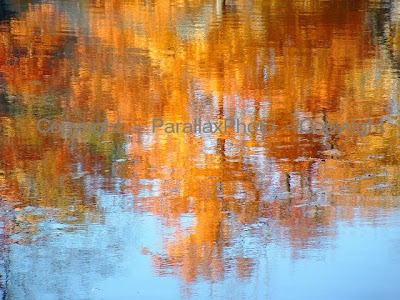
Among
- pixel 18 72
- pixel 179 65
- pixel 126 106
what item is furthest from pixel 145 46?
pixel 126 106

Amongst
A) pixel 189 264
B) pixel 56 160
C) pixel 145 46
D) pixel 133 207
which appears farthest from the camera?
pixel 145 46

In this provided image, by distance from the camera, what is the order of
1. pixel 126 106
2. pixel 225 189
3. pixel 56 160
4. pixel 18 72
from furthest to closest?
pixel 18 72, pixel 126 106, pixel 56 160, pixel 225 189

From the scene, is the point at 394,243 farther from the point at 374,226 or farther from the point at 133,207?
the point at 133,207

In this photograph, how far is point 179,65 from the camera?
14406 mm

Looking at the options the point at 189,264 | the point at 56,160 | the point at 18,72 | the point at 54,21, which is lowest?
the point at 189,264

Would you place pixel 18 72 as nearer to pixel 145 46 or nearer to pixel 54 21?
pixel 145 46

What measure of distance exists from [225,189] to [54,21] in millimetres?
13181

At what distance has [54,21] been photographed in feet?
66.7

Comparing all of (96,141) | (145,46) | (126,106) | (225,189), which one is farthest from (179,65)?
(225,189)

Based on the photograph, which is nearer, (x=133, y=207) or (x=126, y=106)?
(x=133, y=207)

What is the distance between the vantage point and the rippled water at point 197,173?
6.20 metres

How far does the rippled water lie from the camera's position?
244 inches

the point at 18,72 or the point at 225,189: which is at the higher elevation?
the point at 18,72

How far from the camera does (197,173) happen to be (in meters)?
8.74
